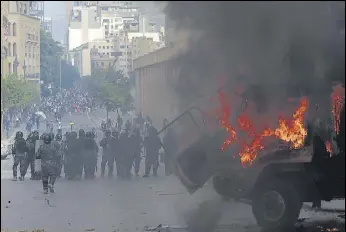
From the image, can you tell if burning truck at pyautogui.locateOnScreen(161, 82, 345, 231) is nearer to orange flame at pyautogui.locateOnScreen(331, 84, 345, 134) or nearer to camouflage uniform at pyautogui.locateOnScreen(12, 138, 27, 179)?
orange flame at pyautogui.locateOnScreen(331, 84, 345, 134)

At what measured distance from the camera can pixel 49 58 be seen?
11.4 meters

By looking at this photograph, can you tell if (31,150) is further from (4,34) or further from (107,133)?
(4,34)

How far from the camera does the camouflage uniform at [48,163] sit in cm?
1112

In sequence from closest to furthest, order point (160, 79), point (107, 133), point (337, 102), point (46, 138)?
point (337, 102)
point (160, 79)
point (46, 138)
point (107, 133)

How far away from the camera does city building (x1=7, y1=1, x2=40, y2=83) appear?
10750 millimetres

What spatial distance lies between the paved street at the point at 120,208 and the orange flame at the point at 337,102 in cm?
122

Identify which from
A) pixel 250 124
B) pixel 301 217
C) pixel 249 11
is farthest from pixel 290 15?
pixel 301 217

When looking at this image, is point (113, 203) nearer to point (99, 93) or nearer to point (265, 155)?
point (99, 93)

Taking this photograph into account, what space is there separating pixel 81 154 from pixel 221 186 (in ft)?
15.5

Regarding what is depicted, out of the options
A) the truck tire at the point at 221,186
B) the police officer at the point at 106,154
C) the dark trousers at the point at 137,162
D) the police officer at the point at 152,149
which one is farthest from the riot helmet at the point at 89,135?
the truck tire at the point at 221,186

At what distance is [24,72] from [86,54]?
43.9 inches

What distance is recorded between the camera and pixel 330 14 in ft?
29.3

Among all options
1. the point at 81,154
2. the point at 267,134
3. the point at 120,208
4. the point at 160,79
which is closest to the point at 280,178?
the point at 267,134

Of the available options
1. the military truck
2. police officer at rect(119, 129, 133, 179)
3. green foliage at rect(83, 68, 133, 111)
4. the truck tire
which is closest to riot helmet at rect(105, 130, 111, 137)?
police officer at rect(119, 129, 133, 179)
